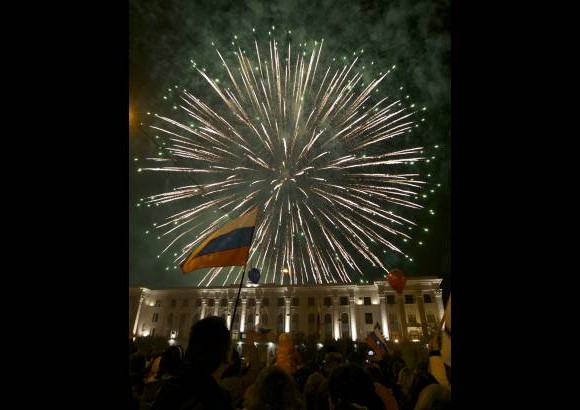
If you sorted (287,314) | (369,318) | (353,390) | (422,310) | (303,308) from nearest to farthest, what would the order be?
(353,390)
(422,310)
(369,318)
(287,314)
(303,308)

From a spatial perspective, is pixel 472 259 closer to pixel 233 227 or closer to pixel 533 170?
pixel 533 170

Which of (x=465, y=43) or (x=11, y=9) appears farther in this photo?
(x=465, y=43)

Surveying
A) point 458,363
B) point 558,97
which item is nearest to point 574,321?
point 458,363

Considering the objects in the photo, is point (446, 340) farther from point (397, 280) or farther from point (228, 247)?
point (397, 280)

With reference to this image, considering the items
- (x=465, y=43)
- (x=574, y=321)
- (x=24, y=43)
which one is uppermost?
(x=465, y=43)

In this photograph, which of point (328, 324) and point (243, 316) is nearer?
point (328, 324)

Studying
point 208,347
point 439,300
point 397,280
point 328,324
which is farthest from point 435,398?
point 328,324

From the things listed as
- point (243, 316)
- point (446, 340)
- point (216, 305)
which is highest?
point (216, 305)
